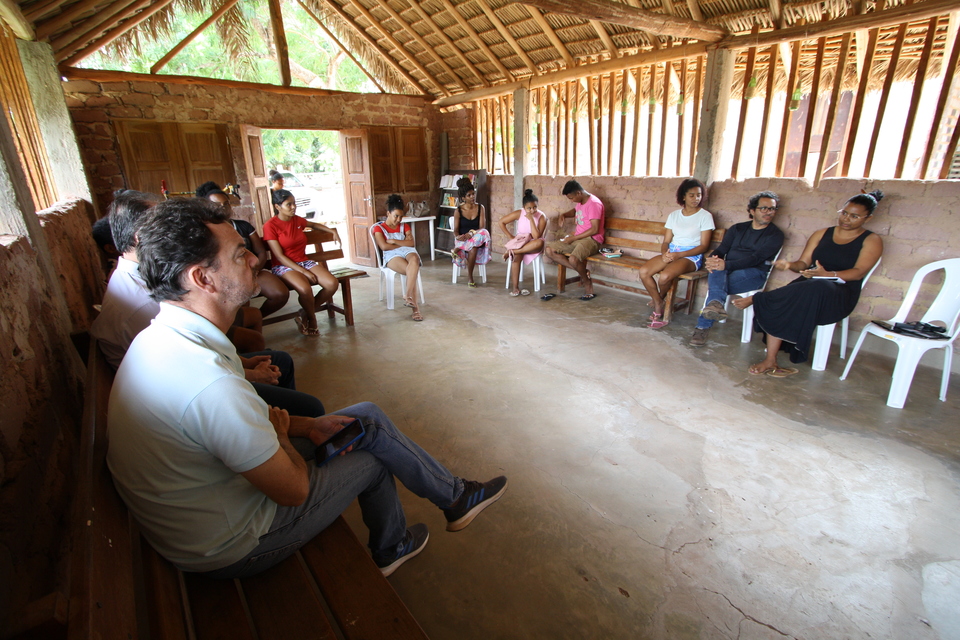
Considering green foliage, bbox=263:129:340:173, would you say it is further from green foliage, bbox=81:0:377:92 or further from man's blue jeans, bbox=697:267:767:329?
man's blue jeans, bbox=697:267:767:329

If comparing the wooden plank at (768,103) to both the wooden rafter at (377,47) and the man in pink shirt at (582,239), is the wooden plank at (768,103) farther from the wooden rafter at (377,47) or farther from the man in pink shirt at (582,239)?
the wooden rafter at (377,47)

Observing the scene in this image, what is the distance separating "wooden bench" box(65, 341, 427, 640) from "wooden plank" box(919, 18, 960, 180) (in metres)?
4.67

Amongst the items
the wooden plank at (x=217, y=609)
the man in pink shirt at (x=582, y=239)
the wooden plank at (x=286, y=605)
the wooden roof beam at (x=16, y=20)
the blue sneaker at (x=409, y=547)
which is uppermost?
the wooden roof beam at (x=16, y=20)

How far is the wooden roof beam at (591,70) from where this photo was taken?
4.62 meters

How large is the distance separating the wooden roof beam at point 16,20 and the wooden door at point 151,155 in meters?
1.34

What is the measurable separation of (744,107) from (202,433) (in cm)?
509

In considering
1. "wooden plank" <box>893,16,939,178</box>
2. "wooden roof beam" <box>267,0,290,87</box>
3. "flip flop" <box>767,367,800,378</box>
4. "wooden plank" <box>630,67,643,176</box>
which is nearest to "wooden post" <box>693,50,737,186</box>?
"wooden plank" <box>630,67,643,176</box>

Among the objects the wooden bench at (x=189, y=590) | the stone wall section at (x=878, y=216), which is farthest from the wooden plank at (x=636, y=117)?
the wooden bench at (x=189, y=590)

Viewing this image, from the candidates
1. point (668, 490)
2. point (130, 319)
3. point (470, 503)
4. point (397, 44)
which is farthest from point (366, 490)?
point (397, 44)

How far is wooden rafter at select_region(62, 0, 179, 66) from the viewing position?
16.4 ft

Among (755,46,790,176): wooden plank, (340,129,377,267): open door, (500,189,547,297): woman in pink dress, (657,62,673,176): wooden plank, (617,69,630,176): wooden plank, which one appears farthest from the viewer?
(340,129,377,267): open door

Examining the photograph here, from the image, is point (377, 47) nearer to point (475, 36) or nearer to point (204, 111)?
point (475, 36)

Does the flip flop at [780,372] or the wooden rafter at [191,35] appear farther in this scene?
the wooden rafter at [191,35]

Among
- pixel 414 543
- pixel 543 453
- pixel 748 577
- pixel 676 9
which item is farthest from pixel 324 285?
pixel 676 9
